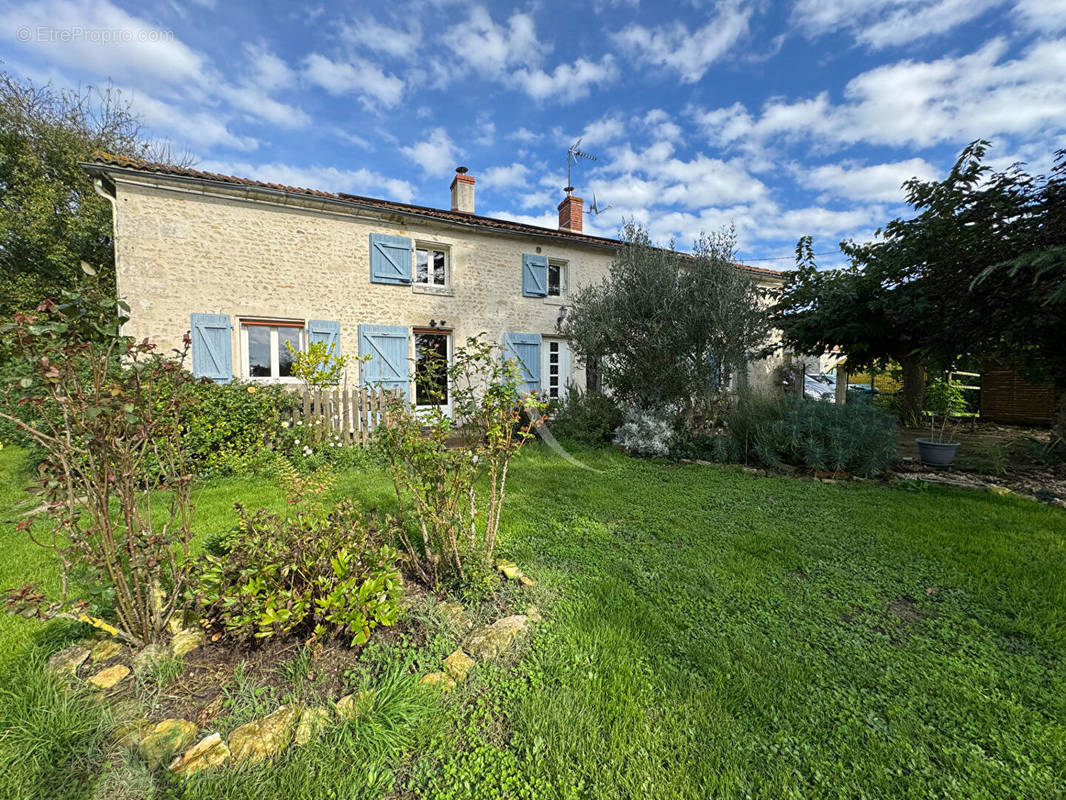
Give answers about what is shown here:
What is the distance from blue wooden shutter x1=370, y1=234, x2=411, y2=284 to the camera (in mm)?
9086

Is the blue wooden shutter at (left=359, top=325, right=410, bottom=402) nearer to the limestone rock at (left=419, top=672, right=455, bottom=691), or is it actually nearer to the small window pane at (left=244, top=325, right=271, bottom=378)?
the small window pane at (left=244, top=325, right=271, bottom=378)

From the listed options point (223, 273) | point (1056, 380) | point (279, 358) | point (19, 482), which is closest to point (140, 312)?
point (223, 273)

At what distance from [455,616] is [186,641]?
49.8 inches

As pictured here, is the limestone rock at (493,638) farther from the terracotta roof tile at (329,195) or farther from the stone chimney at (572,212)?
the stone chimney at (572,212)

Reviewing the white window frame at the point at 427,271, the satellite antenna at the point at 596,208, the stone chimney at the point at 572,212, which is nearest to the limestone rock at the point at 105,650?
the white window frame at the point at 427,271

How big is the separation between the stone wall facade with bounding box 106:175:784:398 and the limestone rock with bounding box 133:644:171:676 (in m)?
7.55

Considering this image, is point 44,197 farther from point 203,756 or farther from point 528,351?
point 203,756

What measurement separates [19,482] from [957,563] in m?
10.1

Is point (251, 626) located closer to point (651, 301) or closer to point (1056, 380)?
point (651, 301)

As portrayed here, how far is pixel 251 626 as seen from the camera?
6.23 ft

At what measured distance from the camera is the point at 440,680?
5.96 feet

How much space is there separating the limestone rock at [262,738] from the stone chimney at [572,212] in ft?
44.9

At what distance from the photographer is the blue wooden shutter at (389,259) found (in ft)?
29.8

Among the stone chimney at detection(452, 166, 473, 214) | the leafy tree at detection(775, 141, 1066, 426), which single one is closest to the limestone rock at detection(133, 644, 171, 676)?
the leafy tree at detection(775, 141, 1066, 426)
